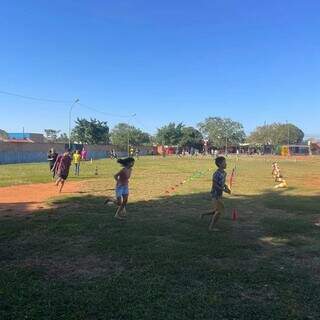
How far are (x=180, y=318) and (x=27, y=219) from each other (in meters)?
7.18

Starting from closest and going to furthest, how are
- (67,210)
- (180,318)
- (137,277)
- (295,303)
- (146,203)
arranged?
(180,318)
(295,303)
(137,277)
(67,210)
(146,203)

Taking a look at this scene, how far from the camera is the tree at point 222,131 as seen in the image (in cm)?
15062

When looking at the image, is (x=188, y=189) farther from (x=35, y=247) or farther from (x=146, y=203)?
(x=35, y=247)

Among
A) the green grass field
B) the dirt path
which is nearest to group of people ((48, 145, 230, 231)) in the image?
the green grass field

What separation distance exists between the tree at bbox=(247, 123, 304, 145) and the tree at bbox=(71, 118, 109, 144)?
2670 inches

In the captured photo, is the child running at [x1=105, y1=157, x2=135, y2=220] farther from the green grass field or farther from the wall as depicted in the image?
the wall

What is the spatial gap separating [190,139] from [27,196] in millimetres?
121184

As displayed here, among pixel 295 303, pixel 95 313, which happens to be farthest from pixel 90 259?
pixel 295 303

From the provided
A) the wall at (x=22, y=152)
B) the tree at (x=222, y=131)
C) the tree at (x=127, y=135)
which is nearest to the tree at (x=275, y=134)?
the tree at (x=222, y=131)

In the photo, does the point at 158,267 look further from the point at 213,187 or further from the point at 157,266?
the point at 213,187

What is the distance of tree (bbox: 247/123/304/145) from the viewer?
16138 cm

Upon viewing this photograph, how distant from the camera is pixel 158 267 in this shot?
7.21 metres

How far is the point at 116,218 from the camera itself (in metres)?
11.8

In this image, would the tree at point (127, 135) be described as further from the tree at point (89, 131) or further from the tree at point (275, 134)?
the tree at point (275, 134)
